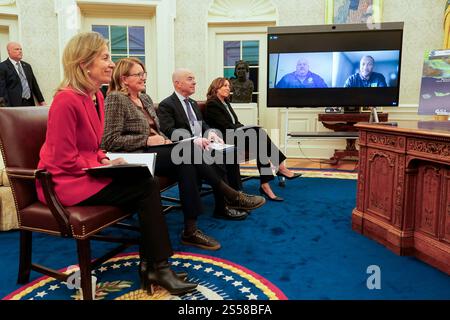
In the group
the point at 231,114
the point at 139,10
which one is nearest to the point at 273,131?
the point at 231,114

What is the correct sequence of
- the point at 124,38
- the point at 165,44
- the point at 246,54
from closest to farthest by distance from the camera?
the point at 165,44 → the point at 124,38 → the point at 246,54

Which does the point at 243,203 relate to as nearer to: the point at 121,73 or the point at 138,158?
the point at 138,158

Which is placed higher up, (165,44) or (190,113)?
(165,44)

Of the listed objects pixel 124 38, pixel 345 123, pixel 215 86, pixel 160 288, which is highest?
pixel 124 38

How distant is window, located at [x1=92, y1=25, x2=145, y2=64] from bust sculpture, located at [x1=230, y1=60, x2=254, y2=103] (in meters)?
1.61

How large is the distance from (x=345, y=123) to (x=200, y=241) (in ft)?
11.8

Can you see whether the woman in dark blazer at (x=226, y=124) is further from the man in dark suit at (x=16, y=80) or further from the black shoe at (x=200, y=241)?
the man in dark suit at (x=16, y=80)

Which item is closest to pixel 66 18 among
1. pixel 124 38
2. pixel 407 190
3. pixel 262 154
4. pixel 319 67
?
pixel 124 38

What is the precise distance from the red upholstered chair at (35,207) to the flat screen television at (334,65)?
11.8 feet

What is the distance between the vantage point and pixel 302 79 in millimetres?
5109

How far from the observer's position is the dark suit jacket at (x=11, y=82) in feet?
17.3

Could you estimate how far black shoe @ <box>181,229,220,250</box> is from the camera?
248 cm

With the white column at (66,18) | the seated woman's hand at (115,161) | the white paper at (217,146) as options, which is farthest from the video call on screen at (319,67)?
the seated woman's hand at (115,161)
